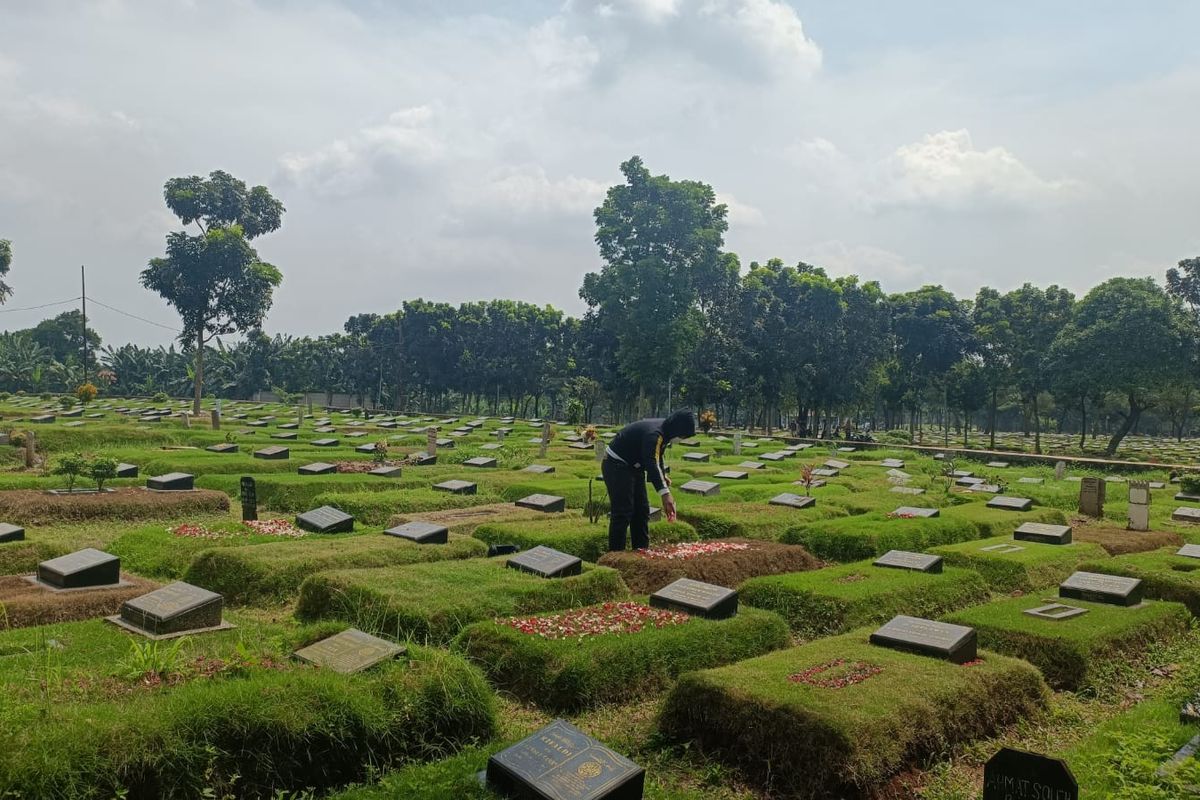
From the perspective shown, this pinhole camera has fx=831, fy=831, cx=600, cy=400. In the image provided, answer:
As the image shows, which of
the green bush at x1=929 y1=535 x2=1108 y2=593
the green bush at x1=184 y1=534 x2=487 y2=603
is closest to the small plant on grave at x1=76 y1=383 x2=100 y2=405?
the green bush at x1=184 y1=534 x2=487 y2=603

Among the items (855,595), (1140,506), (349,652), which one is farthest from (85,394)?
(1140,506)

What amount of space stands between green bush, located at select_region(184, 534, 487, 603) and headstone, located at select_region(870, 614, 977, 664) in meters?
5.42

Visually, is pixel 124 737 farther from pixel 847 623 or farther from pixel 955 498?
pixel 955 498

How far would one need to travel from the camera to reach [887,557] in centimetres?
1034

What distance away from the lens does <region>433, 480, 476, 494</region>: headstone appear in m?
16.1

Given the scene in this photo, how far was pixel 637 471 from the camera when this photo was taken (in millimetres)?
10156

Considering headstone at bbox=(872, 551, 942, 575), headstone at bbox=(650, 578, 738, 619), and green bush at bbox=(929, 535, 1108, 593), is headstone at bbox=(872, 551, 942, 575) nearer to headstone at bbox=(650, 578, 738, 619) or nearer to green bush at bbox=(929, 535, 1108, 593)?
green bush at bbox=(929, 535, 1108, 593)

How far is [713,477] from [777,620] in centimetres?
1239

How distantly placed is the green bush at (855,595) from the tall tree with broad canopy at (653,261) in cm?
3199

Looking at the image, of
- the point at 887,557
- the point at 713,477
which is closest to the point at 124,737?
the point at 887,557

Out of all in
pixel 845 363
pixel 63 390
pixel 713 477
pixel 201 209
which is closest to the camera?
pixel 713 477

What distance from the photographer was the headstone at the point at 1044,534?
40.3 ft

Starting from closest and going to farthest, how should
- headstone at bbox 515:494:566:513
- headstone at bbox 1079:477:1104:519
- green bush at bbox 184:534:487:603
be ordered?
green bush at bbox 184:534:487:603
headstone at bbox 515:494:566:513
headstone at bbox 1079:477:1104:519

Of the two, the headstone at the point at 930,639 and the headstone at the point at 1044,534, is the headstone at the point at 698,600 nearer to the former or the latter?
the headstone at the point at 930,639
